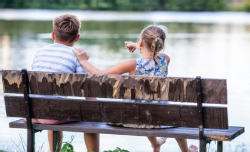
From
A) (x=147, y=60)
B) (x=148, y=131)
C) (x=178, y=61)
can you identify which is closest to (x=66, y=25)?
(x=147, y=60)

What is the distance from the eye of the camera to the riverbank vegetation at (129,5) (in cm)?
6319

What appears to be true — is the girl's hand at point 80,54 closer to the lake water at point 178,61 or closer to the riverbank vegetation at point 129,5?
the lake water at point 178,61

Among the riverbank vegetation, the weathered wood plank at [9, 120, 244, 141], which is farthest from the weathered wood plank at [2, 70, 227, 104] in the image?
the riverbank vegetation

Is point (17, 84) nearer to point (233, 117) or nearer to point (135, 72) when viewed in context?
point (135, 72)

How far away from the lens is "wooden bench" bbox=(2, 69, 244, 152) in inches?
178

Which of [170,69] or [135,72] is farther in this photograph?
[170,69]

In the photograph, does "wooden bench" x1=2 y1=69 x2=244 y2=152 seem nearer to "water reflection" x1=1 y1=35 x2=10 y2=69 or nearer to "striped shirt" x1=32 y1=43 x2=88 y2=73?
"striped shirt" x1=32 y1=43 x2=88 y2=73

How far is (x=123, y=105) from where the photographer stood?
4.75 metres

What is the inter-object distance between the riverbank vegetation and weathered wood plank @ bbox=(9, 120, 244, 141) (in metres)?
57.8

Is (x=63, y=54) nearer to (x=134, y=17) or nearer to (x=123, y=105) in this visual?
(x=123, y=105)

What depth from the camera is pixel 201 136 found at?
4617 millimetres

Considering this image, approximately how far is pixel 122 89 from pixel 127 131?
1.04 ft

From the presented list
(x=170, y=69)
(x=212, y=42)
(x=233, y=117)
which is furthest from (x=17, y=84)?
(x=212, y=42)

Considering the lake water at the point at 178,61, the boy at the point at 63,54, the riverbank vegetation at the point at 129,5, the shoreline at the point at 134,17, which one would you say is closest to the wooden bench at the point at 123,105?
the boy at the point at 63,54
